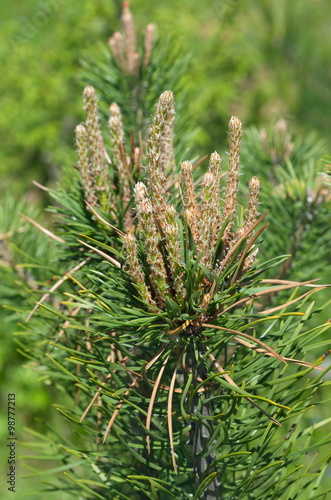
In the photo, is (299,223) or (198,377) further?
(299,223)

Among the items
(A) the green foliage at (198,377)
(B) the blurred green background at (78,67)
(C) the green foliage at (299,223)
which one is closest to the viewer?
(A) the green foliage at (198,377)

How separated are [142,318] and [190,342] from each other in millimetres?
77

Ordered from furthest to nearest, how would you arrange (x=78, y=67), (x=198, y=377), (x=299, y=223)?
(x=78, y=67) → (x=299, y=223) → (x=198, y=377)

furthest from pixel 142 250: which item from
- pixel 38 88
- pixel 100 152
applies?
pixel 38 88

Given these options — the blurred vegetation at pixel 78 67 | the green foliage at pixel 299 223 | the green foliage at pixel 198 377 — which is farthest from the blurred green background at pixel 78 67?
the green foliage at pixel 198 377

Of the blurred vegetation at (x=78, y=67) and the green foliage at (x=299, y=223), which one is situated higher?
the blurred vegetation at (x=78, y=67)

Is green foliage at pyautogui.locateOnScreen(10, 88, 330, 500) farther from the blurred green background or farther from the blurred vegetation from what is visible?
the blurred vegetation

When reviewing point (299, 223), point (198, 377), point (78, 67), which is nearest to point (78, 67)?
point (78, 67)

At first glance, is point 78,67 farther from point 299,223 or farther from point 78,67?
point 299,223

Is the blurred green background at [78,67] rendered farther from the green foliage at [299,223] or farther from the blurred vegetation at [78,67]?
the green foliage at [299,223]

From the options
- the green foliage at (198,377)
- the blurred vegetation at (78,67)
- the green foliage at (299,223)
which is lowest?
the green foliage at (198,377)

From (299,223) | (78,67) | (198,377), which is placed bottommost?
(198,377)

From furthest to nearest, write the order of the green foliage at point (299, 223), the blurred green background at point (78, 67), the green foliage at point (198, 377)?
the blurred green background at point (78, 67) → the green foliage at point (299, 223) → the green foliage at point (198, 377)

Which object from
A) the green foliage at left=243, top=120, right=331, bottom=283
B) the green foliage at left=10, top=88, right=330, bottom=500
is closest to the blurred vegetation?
the green foliage at left=243, top=120, right=331, bottom=283
